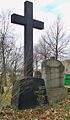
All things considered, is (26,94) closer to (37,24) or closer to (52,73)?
(52,73)

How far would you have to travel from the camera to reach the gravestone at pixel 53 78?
36.8 feet

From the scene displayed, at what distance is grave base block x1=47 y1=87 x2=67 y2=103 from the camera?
11.0 meters

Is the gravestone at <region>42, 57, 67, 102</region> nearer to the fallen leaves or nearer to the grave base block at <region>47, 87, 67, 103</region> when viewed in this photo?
the grave base block at <region>47, 87, 67, 103</region>

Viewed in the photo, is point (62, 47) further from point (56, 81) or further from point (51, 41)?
point (56, 81)

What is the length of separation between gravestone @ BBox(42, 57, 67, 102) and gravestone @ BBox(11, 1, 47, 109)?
167 cm

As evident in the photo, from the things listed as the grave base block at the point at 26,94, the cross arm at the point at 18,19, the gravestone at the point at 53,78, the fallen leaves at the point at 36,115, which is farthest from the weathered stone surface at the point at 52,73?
the fallen leaves at the point at 36,115

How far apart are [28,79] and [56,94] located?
2678mm

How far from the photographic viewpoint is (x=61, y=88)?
11555 mm

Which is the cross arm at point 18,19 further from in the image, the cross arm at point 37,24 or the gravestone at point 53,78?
the gravestone at point 53,78

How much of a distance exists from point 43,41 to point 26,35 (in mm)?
22085

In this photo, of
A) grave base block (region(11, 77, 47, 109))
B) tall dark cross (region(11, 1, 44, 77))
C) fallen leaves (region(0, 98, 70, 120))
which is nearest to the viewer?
fallen leaves (region(0, 98, 70, 120))

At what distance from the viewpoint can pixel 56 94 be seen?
36.9 feet

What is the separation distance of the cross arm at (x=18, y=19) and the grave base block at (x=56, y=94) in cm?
331

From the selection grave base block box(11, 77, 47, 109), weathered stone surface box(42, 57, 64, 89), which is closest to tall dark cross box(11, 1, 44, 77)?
grave base block box(11, 77, 47, 109)
